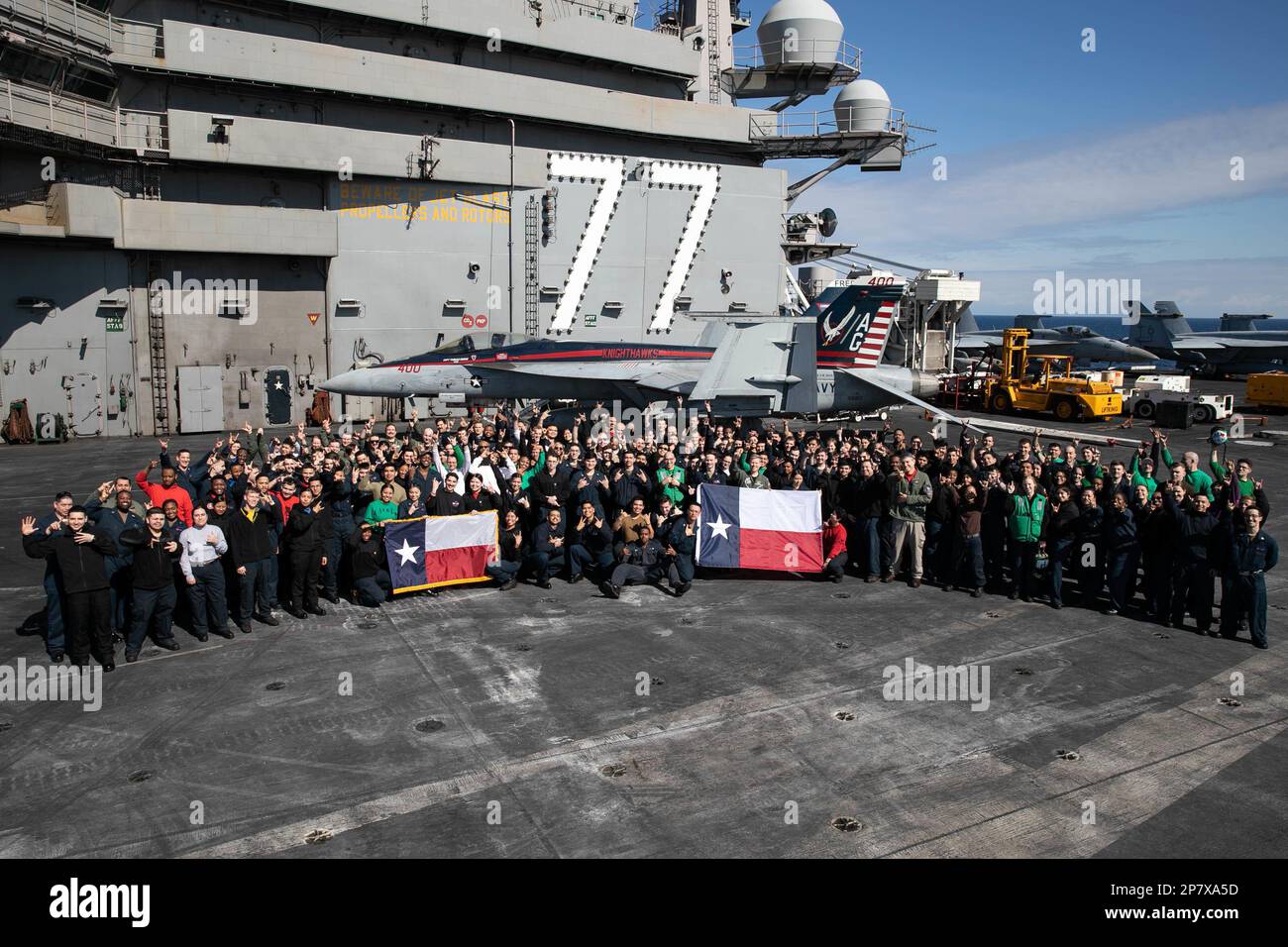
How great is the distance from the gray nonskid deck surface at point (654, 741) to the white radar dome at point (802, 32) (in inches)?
1276

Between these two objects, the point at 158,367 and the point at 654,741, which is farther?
the point at 158,367

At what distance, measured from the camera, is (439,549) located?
12.9 metres

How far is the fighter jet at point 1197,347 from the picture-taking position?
53469mm

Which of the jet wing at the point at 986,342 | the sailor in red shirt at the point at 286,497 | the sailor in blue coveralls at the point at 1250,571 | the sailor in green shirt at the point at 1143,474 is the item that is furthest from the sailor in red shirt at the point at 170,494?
the jet wing at the point at 986,342

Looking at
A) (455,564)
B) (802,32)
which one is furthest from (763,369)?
(802,32)

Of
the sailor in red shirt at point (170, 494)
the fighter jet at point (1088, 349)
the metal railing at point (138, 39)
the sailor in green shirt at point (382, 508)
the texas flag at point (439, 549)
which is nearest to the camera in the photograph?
the sailor in red shirt at point (170, 494)

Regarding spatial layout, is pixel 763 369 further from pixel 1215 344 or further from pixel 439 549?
pixel 1215 344

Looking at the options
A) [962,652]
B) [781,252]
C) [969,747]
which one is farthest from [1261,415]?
[969,747]

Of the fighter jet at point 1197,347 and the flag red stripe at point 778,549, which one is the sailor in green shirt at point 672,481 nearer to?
the flag red stripe at point 778,549

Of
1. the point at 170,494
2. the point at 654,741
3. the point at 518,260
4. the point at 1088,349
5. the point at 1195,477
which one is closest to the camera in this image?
the point at 654,741

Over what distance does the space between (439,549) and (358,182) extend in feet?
73.2
